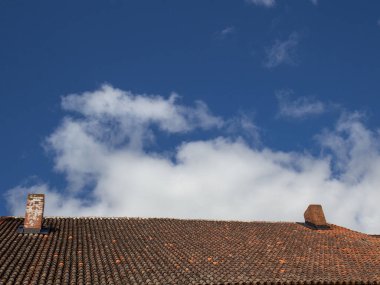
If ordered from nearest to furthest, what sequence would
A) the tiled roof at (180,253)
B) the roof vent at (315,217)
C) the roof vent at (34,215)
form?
the tiled roof at (180,253), the roof vent at (34,215), the roof vent at (315,217)

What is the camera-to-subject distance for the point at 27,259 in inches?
521

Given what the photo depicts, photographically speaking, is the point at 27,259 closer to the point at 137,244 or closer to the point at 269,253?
the point at 137,244

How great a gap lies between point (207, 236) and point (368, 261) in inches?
247

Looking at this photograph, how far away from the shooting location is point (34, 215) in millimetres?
17016

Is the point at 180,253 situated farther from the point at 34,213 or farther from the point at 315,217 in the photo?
the point at 315,217

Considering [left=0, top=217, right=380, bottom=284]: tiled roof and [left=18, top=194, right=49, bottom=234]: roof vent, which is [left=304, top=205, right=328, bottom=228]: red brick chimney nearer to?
[left=0, top=217, right=380, bottom=284]: tiled roof

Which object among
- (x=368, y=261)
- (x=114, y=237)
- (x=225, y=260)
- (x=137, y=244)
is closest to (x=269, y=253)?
(x=225, y=260)

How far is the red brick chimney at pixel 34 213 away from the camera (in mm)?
16516

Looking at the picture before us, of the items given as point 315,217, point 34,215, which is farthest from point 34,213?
point 315,217

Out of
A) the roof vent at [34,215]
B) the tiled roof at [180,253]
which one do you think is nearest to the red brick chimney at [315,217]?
the tiled roof at [180,253]

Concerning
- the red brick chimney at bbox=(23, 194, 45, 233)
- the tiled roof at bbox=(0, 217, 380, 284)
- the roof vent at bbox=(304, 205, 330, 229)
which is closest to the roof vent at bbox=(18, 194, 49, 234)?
the red brick chimney at bbox=(23, 194, 45, 233)

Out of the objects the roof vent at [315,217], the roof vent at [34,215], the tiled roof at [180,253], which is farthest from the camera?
the roof vent at [315,217]

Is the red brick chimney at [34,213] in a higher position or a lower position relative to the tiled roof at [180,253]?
higher

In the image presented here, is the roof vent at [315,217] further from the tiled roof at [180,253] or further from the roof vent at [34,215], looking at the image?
the roof vent at [34,215]
